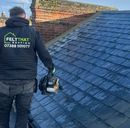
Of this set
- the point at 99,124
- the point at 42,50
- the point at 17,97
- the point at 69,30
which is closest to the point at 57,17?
the point at 69,30

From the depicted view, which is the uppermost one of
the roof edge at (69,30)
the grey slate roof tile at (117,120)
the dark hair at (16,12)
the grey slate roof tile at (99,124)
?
the dark hair at (16,12)

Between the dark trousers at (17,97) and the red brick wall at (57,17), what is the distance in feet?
15.5

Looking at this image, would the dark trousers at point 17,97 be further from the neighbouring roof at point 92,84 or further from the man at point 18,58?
the neighbouring roof at point 92,84

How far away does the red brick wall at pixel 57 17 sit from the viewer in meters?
6.66

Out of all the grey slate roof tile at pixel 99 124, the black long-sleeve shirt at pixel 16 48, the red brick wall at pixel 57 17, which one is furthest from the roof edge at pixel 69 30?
the grey slate roof tile at pixel 99 124

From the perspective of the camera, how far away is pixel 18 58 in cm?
233

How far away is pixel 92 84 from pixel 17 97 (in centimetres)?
156

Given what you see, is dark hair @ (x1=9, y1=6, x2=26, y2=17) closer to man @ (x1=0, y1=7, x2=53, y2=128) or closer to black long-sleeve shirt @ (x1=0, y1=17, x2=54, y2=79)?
man @ (x1=0, y1=7, x2=53, y2=128)

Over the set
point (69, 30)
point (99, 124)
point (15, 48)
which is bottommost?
point (99, 124)

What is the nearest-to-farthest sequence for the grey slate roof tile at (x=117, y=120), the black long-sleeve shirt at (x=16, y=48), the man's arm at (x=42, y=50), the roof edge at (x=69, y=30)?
the grey slate roof tile at (x=117, y=120)
the black long-sleeve shirt at (x=16, y=48)
the man's arm at (x=42, y=50)
the roof edge at (x=69, y=30)

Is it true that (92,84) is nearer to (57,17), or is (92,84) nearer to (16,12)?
(16,12)

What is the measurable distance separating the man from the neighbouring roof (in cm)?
80

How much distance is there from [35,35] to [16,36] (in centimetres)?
29

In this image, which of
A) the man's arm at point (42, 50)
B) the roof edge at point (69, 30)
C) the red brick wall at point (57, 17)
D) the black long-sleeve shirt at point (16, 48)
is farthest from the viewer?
the roof edge at point (69, 30)
